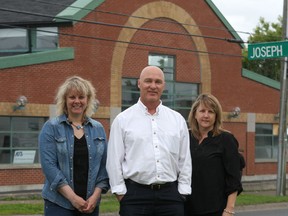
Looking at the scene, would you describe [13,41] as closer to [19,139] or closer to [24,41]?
[24,41]

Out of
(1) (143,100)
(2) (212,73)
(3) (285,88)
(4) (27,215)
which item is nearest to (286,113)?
(3) (285,88)

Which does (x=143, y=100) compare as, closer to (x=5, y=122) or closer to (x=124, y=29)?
(x=5, y=122)

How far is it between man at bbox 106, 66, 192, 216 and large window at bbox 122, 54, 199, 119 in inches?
781

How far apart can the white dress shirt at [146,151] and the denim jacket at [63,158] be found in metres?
0.15

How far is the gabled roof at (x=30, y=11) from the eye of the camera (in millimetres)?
23625

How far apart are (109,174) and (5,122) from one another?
55.2 ft

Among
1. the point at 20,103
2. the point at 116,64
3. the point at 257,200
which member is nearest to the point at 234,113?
the point at 116,64

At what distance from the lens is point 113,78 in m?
24.2

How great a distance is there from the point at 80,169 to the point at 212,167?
1.15 metres

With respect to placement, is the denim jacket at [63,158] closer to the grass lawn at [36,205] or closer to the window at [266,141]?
the grass lawn at [36,205]

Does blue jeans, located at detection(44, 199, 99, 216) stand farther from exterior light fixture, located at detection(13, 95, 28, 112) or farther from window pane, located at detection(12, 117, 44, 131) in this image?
window pane, located at detection(12, 117, 44, 131)

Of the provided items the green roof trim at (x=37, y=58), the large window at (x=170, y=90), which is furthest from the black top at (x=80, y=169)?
the large window at (x=170, y=90)

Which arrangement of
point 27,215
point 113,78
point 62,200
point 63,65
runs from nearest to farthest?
point 62,200 < point 27,215 < point 63,65 < point 113,78

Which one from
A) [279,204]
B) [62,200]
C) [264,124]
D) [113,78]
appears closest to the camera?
[62,200]
